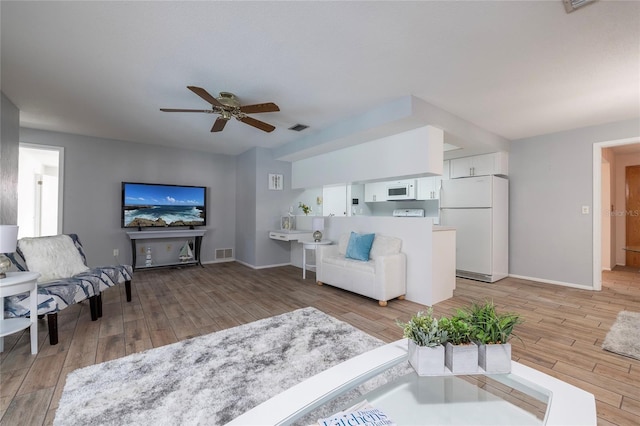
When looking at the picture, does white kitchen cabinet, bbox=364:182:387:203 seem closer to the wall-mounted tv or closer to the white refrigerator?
the white refrigerator

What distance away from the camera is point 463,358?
122 cm

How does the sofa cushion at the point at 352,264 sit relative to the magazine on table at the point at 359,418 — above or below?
above

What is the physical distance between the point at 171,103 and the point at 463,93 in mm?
3500

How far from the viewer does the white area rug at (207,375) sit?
1499mm

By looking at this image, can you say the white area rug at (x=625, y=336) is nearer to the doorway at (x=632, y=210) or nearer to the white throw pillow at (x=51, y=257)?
the doorway at (x=632, y=210)

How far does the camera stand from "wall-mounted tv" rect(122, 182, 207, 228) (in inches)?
206

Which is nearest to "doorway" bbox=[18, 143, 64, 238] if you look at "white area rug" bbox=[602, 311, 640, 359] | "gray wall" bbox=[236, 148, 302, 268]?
"gray wall" bbox=[236, 148, 302, 268]

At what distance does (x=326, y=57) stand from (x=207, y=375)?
8.80ft

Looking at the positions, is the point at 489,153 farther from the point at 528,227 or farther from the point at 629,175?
the point at 629,175

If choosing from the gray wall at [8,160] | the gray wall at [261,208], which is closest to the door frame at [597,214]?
the gray wall at [261,208]

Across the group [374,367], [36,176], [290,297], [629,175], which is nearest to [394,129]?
[290,297]

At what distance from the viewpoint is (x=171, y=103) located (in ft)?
11.3

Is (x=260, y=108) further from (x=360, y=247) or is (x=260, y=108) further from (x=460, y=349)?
(x=460, y=349)

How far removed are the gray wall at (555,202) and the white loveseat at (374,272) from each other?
2715mm
